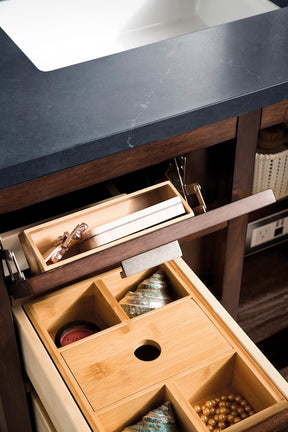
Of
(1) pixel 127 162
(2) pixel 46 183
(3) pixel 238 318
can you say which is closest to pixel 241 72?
(1) pixel 127 162

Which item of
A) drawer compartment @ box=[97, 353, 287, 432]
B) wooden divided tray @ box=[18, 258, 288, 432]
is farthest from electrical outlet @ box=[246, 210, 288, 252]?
drawer compartment @ box=[97, 353, 287, 432]

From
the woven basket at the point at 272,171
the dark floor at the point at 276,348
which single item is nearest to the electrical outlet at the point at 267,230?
the woven basket at the point at 272,171

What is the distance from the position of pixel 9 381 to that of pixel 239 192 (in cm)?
53

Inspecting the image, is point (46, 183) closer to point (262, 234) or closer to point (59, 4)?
point (59, 4)

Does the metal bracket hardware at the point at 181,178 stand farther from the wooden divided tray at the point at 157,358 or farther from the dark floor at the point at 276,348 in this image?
the dark floor at the point at 276,348

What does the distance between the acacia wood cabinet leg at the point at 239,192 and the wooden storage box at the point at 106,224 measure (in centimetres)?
14

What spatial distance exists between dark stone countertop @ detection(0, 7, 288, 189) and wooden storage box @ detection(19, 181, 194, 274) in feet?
0.39

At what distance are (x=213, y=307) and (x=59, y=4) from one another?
2.42ft

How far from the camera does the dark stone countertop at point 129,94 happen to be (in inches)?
34.5

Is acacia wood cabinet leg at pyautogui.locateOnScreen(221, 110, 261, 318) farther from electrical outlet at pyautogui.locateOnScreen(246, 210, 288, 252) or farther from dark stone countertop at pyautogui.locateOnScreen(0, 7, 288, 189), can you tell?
electrical outlet at pyautogui.locateOnScreen(246, 210, 288, 252)

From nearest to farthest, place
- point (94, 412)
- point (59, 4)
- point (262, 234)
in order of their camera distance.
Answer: point (94, 412), point (59, 4), point (262, 234)

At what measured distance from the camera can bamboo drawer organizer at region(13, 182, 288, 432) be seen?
899 millimetres

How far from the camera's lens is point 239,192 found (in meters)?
1.11

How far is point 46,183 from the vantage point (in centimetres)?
90
